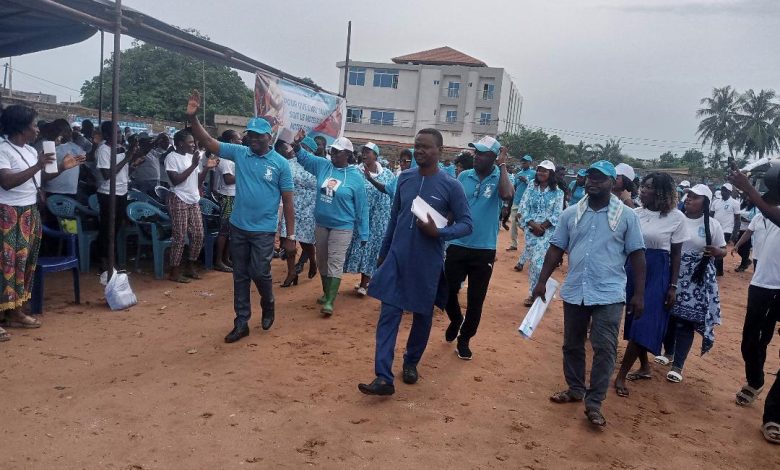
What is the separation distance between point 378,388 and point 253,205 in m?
1.98

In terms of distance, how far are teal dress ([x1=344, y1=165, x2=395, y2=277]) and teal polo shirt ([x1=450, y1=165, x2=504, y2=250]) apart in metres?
1.98

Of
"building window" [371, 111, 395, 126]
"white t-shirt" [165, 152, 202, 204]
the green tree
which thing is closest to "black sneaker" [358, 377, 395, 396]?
"white t-shirt" [165, 152, 202, 204]

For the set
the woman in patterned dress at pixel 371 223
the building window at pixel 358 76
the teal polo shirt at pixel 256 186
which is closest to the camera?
the teal polo shirt at pixel 256 186

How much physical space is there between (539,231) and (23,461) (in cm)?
384

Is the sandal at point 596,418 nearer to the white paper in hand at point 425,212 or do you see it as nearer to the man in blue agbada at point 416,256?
the man in blue agbada at point 416,256

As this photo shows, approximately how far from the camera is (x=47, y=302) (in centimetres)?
564

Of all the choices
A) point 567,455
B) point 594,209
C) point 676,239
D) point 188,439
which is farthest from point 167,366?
point 676,239

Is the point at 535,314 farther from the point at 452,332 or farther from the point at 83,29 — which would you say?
the point at 83,29

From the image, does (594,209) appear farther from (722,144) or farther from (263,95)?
(722,144)

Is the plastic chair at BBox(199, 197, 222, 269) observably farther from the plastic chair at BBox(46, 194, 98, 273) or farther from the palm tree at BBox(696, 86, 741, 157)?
the palm tree at BBox(696, 86, 741, 157)

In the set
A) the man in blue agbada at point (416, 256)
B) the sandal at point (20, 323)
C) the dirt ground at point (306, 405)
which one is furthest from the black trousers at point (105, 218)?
the man in blue agbada at point (416, 256)

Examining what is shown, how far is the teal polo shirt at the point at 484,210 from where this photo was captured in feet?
15.7

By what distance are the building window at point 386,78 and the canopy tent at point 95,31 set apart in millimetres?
38894

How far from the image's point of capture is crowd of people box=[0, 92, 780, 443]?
3.90 m
